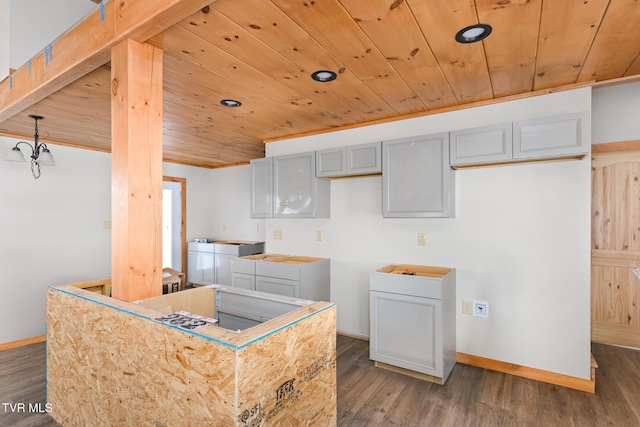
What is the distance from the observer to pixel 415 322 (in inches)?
103

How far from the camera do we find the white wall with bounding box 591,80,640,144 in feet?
9.41

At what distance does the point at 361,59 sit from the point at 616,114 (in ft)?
8.65

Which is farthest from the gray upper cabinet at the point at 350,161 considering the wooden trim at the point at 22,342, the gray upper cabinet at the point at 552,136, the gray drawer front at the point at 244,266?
the wooden trim at the point at 22,342

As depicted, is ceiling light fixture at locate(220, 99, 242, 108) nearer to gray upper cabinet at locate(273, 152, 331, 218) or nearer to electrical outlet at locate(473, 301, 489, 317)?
gray upper cabinet at locate(273, 152, 331, 218)

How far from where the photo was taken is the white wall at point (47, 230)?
11.4 feet

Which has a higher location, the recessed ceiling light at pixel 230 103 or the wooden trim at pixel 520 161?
the recessed ceiling light at pixel 230 103

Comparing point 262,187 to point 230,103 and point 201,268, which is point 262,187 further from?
point 201,268

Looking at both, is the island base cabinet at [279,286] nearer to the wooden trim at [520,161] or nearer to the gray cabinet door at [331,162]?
the gray cabinet door at [331,162]

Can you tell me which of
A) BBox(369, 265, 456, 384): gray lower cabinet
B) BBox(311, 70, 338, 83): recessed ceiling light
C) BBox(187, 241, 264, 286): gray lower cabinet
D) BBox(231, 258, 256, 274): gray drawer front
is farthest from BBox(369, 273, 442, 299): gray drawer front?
BBox(187, 241, 264, 286): gray lower cabinet

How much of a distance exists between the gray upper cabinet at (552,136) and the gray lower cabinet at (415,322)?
1.16 metres

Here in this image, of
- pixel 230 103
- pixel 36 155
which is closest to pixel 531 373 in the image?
pixel 230 103

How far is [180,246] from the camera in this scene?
564cm

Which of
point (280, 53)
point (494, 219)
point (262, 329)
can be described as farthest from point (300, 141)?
point (262, 329)

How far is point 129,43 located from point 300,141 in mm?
2372
